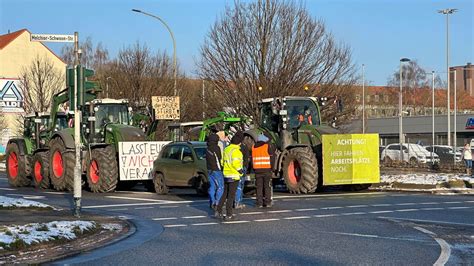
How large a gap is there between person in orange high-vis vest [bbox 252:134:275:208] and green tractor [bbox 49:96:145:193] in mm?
7062

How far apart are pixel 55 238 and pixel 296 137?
41.5ft

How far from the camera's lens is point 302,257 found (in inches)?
385

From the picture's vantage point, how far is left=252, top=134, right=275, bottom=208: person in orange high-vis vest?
16.9m

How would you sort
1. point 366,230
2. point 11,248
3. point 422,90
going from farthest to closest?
point 422,90, point 366,230, point 11,248

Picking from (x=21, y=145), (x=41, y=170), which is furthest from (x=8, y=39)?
(x=41, y=170)

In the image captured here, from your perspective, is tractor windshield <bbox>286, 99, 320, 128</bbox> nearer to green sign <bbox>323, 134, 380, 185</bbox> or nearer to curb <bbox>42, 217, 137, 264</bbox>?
green sign <bbox>323, 134, 380, 185</bbox>

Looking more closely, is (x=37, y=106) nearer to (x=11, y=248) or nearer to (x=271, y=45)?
(x=271, y=45)

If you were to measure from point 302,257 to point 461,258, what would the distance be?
2.12 metres

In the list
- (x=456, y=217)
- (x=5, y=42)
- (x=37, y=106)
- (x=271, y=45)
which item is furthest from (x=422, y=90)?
(x=456, y=217)

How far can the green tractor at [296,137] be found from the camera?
2136 centimetres

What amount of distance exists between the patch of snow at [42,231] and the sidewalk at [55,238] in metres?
A: 0.02

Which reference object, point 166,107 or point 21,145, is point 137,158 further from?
point 166,107

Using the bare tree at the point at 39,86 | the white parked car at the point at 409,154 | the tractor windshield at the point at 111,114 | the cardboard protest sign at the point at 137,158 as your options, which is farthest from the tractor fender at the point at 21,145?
the white parked car at the point at 409,154

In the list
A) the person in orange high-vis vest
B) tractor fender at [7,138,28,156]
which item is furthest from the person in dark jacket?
tractor fender at [7,138,28,156]
